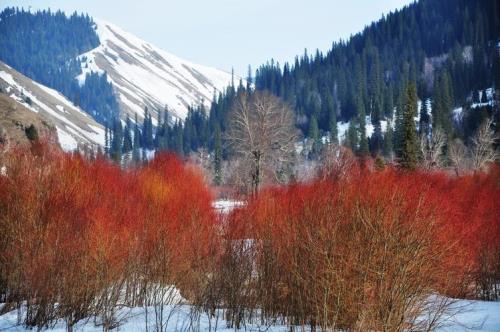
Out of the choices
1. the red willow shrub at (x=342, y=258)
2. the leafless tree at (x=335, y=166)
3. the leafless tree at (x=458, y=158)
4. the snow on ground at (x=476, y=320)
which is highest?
the leafless tree at (x=458, y=158)

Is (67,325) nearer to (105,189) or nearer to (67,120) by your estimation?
(105,189)

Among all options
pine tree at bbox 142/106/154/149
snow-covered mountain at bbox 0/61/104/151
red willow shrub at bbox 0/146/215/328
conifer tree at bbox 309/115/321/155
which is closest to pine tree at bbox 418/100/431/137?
conifer tree at bbox 309/115/321/155

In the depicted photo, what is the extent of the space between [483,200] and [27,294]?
22185mm

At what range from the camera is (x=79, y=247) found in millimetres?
12719

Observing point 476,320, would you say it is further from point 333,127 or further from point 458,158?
→ point 333,127

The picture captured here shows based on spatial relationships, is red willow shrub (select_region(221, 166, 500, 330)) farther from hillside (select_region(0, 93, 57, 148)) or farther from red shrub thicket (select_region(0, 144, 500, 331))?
hillside (select_region(0, 93, 57, 148))

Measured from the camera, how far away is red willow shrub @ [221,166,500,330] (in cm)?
867

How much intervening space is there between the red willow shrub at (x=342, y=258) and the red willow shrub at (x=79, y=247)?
1.37 metres

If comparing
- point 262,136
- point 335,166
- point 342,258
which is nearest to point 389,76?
point 335,166

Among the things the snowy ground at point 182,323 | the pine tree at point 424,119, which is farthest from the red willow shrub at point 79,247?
the pine tree at point 424,119

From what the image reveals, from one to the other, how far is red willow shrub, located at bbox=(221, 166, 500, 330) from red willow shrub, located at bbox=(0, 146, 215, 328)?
1.37m

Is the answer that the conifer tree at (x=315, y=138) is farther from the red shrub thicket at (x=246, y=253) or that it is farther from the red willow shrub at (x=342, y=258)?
the red willow shrub at (x=342, y=258)

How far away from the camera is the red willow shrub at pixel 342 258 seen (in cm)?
867

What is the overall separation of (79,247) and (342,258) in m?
7.37
